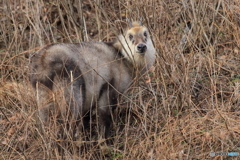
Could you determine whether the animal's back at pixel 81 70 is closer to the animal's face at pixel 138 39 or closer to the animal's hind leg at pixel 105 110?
the animal's hind leg at pixel 105 110

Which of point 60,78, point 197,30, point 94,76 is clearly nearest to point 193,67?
point 197,30

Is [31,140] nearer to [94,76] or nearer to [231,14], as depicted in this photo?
[94,76]

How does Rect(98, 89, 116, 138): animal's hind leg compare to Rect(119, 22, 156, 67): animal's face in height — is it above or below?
below

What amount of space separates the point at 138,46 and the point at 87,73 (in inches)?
32.9

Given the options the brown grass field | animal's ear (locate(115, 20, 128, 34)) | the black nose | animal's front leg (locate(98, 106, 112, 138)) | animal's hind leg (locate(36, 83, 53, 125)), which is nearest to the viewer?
the brown grass field

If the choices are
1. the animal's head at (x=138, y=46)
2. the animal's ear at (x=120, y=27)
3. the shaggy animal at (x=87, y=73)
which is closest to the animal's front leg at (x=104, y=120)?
the shaggy animal at (x=87, y=73)

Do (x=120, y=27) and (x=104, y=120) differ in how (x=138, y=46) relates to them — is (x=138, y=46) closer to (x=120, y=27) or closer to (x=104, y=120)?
(x=120, y=27)

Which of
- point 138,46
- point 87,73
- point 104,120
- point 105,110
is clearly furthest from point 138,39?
point 104,120

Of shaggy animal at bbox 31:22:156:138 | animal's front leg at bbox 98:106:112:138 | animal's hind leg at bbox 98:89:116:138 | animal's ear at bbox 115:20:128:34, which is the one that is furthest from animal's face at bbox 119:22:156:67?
animal's front leg at bbox 98:106:112:138

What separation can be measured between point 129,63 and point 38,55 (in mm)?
1402

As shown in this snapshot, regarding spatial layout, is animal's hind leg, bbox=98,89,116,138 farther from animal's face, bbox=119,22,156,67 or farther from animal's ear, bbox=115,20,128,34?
animal's ear, bbox=115,20,128,34

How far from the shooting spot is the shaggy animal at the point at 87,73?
15.5 ft

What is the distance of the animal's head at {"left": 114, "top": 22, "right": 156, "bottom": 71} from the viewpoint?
5.44m

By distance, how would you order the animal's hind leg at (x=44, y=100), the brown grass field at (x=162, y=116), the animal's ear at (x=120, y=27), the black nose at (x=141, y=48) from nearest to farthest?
the brown grass field at (x=162, y=116) → the animal's hind leg at (x=44, y=100) → the black nose at (x=141, y=48) → the animal's ear at (x=120, y=27)
